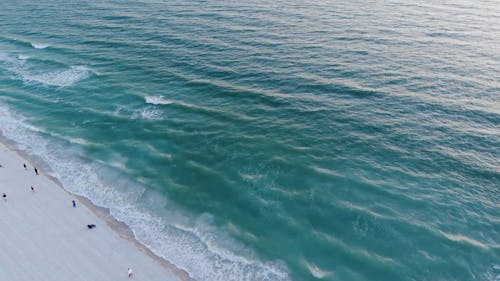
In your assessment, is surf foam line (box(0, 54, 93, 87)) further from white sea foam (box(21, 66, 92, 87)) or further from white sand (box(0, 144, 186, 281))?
white sand (box(0, 144, 186, 281))

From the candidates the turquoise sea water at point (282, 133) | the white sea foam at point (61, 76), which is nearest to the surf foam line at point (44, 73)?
the white sea foam at point (61, 76)

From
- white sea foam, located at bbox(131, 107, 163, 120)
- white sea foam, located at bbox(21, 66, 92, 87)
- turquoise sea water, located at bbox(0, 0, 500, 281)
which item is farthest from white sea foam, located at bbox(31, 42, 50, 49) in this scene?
white sea foam, located at bbox(131, 107, 163, 120)

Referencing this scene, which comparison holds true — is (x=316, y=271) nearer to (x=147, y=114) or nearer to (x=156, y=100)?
(x=147, y=114)

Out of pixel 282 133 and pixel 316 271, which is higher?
pixel 282 133

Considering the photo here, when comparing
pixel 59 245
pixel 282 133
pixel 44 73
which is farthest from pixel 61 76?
pixel 282 133

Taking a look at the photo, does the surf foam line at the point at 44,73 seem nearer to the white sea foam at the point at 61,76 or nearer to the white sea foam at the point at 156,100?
the white sea foam at the point at 61,76

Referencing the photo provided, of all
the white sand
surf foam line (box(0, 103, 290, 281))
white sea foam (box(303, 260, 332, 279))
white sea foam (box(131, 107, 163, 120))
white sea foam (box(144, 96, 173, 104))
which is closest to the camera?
white sea foam (box(303, 260, 332, 279))
